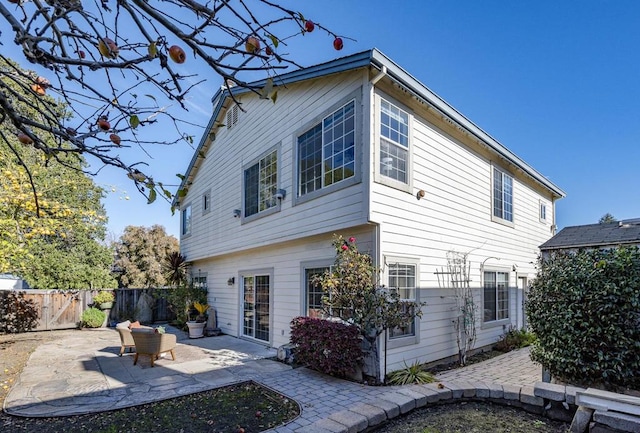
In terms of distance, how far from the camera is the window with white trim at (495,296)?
31.4ft

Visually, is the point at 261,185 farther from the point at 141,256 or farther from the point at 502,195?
the point at 141,256

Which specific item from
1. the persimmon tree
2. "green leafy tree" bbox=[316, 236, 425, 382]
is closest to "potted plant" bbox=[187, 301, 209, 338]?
"green leafy tree" bbox=[316, 236, 425, 382]

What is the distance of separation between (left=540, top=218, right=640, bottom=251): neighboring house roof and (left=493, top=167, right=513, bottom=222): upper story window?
3.33 metres

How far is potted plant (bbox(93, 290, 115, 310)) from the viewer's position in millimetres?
14258

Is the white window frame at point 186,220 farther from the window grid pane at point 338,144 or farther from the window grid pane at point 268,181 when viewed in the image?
the window grid pane at point 338,144

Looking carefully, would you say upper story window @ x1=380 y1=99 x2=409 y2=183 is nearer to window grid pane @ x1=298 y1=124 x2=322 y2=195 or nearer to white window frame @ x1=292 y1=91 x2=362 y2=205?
white window frame @ x1=292 y1=91 x2=362 y2=205

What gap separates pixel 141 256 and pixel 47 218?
54.3 ft

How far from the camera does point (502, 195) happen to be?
10.9m

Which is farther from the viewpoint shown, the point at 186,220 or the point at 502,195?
the point at 186,220

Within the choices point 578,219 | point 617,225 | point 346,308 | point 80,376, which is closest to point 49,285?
point 80,376

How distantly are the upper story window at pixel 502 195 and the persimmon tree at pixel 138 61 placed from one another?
32.5ft

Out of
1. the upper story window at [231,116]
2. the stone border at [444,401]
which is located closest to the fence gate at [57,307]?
the upper story window at [231,116]

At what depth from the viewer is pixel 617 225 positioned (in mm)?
6797

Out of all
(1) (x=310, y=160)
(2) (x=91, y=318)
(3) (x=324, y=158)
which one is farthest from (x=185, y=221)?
(3) (x=324, y=158)
